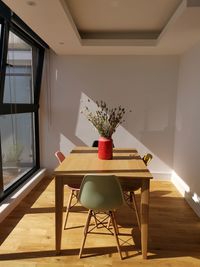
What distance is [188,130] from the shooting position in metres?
3.68

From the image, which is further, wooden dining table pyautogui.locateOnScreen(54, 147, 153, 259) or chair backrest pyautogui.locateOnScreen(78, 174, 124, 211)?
wooden dining table pyautogui.locateOnScreen(54, 147, 153, 259)

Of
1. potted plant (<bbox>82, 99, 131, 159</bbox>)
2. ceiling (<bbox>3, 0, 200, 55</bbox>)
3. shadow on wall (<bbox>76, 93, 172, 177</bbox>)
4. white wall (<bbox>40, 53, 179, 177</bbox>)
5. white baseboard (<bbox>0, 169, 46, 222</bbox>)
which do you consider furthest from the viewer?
shadow on wall (<bbox>76, 93, 172, 177</bbox>)

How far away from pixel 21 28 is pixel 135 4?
5.25 ft

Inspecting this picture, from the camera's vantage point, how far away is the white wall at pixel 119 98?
4.38m

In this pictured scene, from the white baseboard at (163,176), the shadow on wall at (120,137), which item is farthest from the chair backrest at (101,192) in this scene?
the white baseboard at (163,176)

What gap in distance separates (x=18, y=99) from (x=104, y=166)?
6.91ft

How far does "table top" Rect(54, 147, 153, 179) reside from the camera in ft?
7.18

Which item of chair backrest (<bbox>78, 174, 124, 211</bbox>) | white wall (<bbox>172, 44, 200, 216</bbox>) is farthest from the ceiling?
chair backrest (<bbox>78, 174, 124, 211</bbox>)

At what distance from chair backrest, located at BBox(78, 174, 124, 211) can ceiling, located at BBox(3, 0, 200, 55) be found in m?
1.72

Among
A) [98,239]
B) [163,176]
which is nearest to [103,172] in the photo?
[98,239]

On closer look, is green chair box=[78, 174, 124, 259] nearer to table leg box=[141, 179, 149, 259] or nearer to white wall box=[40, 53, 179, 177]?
table leg box=[141, 179, 149, 259]

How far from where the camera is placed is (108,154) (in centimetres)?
271

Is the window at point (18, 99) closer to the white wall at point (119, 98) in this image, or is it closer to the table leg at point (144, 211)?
the white wall at point (119, 98)

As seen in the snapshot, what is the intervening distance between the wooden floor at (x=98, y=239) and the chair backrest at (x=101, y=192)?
0.58 meters
